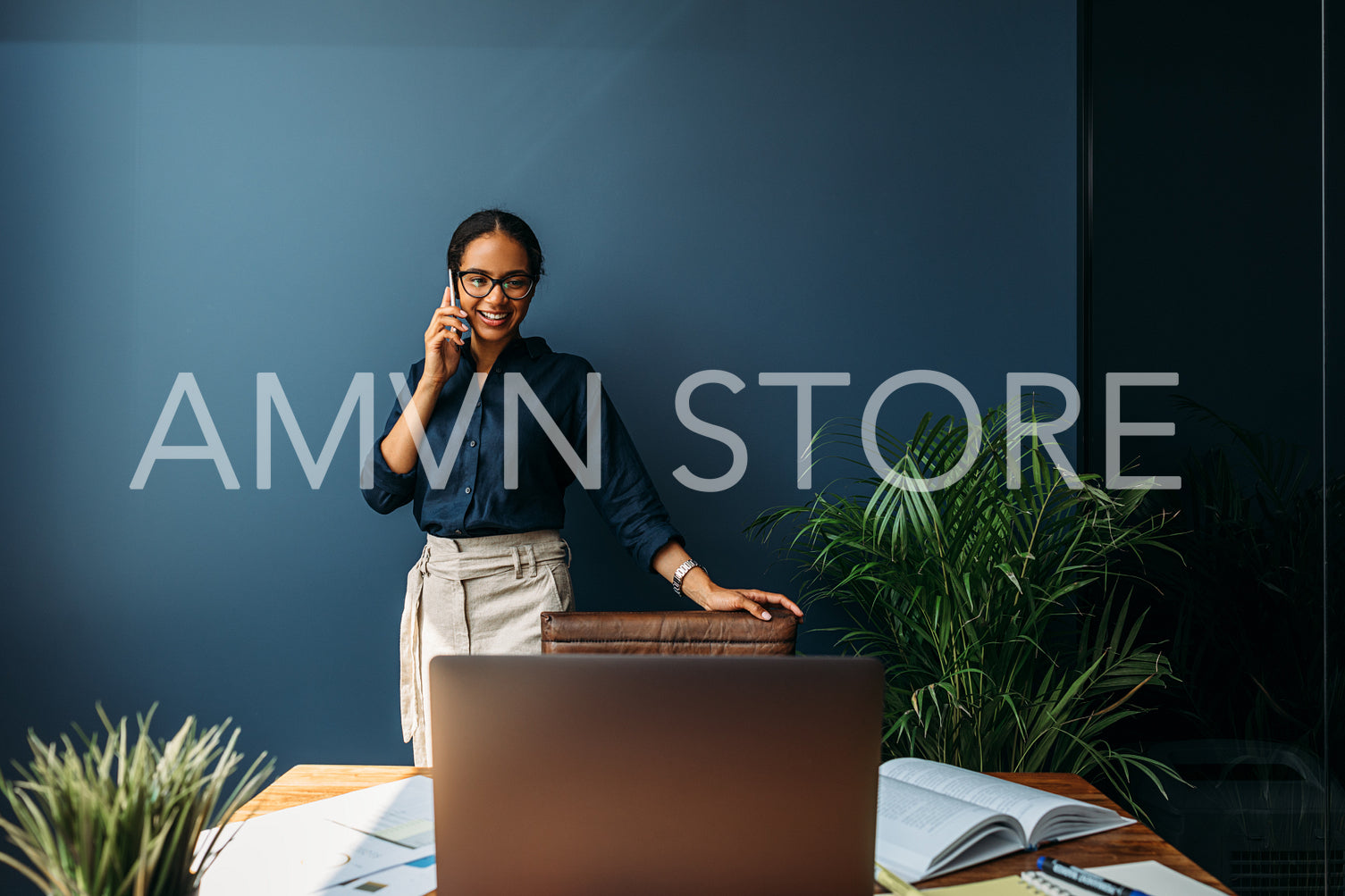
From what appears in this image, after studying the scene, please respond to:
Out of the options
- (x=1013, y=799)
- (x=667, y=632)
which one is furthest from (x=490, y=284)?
(x=1013, y=799)

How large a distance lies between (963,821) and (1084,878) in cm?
15

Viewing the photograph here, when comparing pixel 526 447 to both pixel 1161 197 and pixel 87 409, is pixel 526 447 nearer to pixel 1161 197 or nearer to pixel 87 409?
pixel 87 409

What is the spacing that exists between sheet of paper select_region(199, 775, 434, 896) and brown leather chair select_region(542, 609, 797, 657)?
36 centimetres

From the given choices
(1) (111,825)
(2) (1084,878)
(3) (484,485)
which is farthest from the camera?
(3) (484,485)

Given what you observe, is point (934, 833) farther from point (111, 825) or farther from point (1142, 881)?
point (111, 825)

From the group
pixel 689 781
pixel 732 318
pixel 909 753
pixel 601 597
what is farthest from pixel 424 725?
pixel 689 781

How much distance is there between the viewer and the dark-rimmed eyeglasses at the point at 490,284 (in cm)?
236

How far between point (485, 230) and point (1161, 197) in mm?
1776

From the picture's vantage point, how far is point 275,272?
2949 millimetres

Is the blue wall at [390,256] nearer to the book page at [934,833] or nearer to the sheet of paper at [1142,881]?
the book page at [934,833]

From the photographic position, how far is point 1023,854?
1.19 meters

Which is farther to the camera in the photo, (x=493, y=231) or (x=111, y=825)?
(x=493, y=231)

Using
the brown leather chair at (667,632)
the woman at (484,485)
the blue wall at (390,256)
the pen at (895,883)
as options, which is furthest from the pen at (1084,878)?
the blue wall at (390,256)

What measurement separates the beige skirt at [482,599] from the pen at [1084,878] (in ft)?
4.91
